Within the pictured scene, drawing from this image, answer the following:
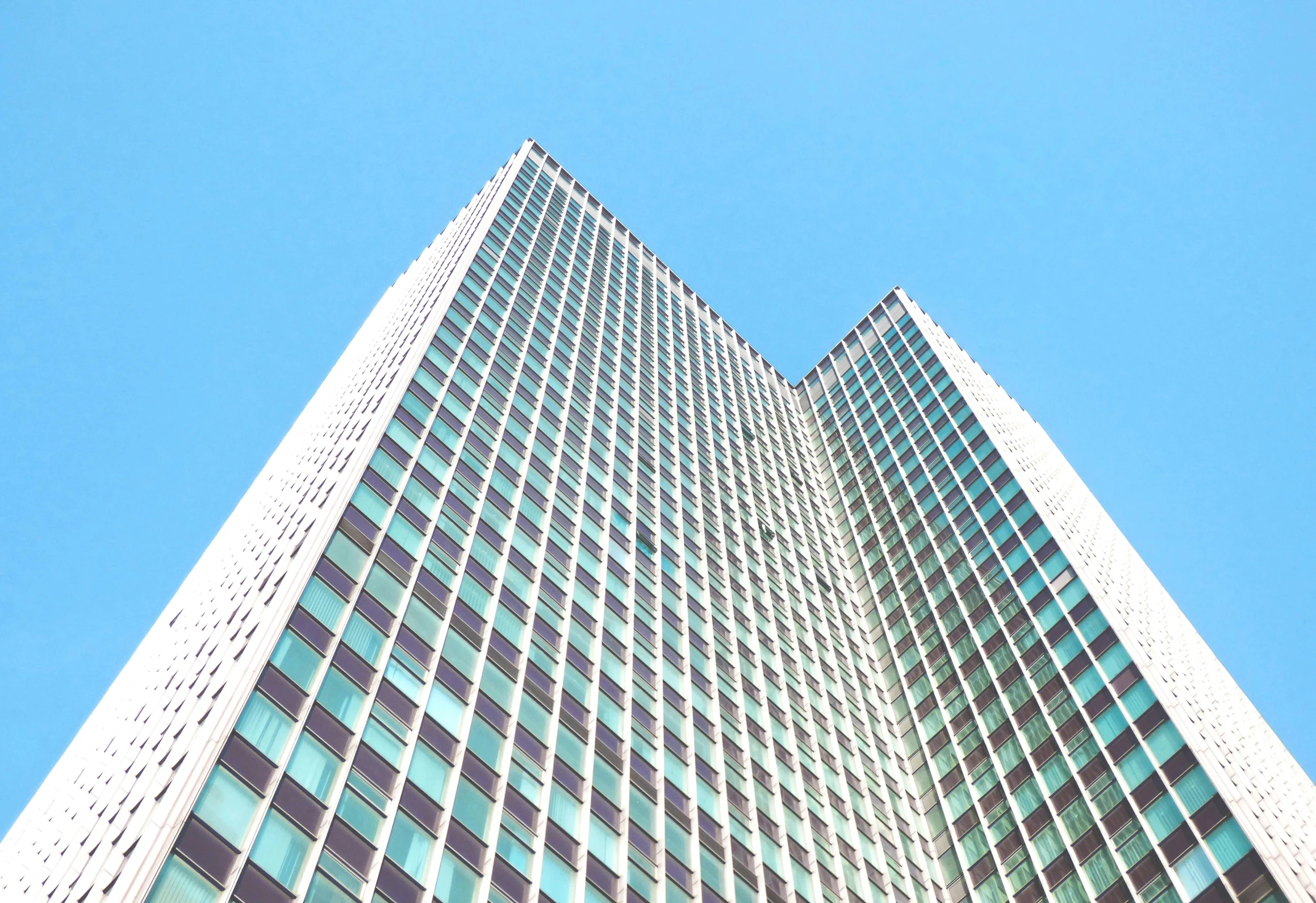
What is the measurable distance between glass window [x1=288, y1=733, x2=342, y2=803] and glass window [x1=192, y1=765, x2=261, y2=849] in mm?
1708

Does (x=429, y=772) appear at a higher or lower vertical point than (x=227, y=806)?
higher

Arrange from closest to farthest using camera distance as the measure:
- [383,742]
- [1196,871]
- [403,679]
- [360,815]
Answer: [360,815], [383,742], [403,679], [1196,871]

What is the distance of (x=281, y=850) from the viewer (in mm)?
29328

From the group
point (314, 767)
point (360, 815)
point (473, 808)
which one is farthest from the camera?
point (473, 808)

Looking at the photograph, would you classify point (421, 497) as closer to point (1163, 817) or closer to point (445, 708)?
point (445, 708)

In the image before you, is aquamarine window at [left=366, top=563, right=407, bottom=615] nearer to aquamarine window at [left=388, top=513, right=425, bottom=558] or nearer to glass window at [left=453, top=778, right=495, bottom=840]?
aquamarine window at [left=388, top=513, right=425, bottom=558]

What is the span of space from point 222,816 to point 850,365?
92.8 metres

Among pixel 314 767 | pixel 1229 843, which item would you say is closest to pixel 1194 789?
pixel 1229 843

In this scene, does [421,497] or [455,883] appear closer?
[455,883]

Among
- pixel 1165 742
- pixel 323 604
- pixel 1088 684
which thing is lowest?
pixel 323 604

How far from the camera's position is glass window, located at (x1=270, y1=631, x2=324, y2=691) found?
34.8 m

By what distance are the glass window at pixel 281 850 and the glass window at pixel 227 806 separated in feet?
1.41

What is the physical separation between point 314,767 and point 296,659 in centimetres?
414

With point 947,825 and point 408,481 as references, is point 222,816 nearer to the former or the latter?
point 408,481
